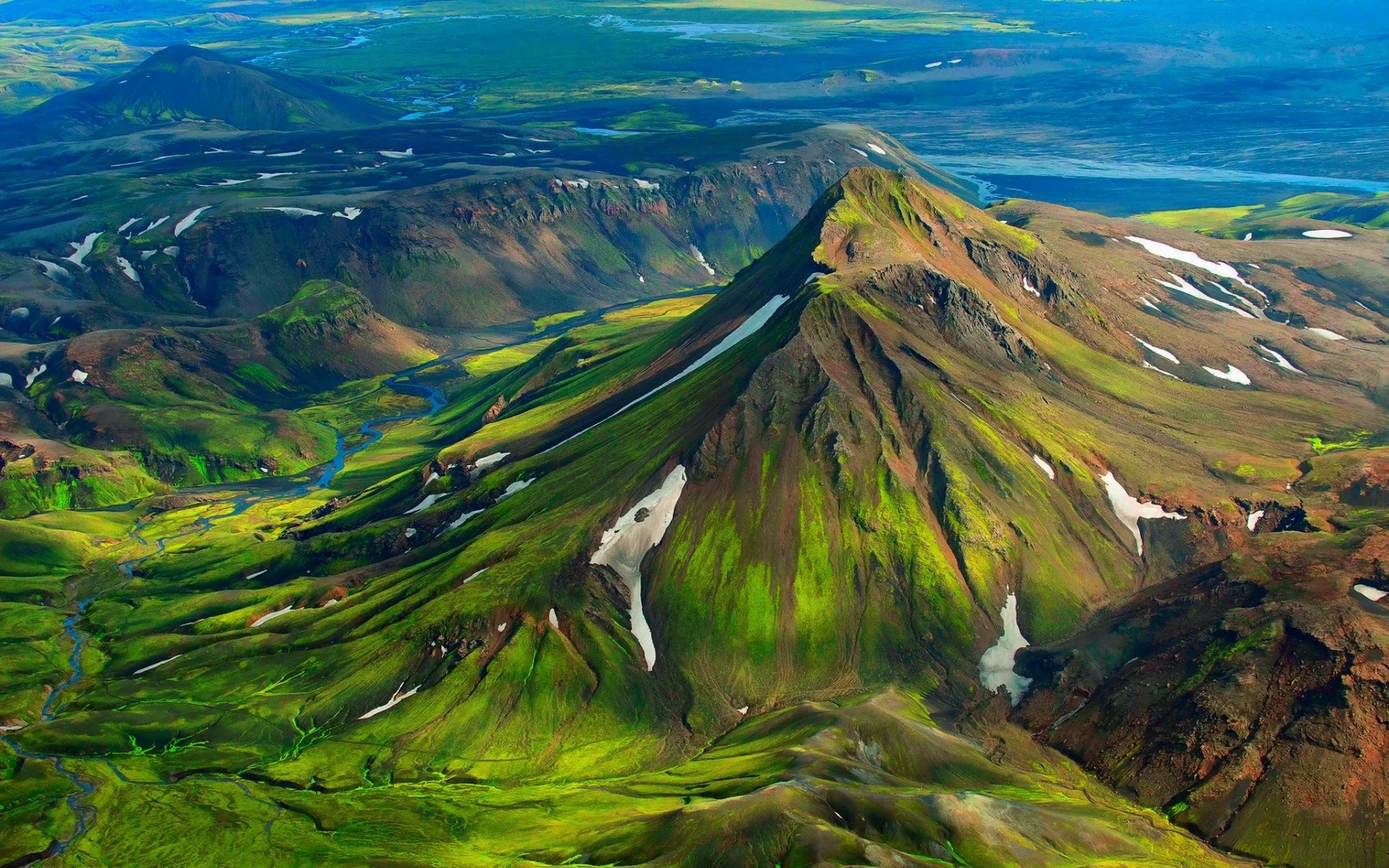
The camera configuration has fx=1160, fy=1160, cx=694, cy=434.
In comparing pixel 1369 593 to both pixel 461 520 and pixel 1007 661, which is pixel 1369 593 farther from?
pixel 461 520

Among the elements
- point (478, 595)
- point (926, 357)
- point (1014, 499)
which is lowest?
point (478, 595)

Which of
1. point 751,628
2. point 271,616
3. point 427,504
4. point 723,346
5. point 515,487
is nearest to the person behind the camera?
point 751,628

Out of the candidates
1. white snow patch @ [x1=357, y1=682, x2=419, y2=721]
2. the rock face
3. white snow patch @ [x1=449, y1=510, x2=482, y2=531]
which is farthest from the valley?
white snow patch @ [x1=357, y1=682, x2=419, y2=721]

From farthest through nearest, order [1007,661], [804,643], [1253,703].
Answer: [804,643]
[1007,661]
[1253,703]

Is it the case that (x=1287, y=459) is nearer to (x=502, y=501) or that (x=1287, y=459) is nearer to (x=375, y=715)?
(x=502, y=501)

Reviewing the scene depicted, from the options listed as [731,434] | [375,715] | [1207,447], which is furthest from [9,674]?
[1207,447]

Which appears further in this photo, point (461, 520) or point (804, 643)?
point (461, 520)

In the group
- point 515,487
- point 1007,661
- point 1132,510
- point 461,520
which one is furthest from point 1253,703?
point 461,520
